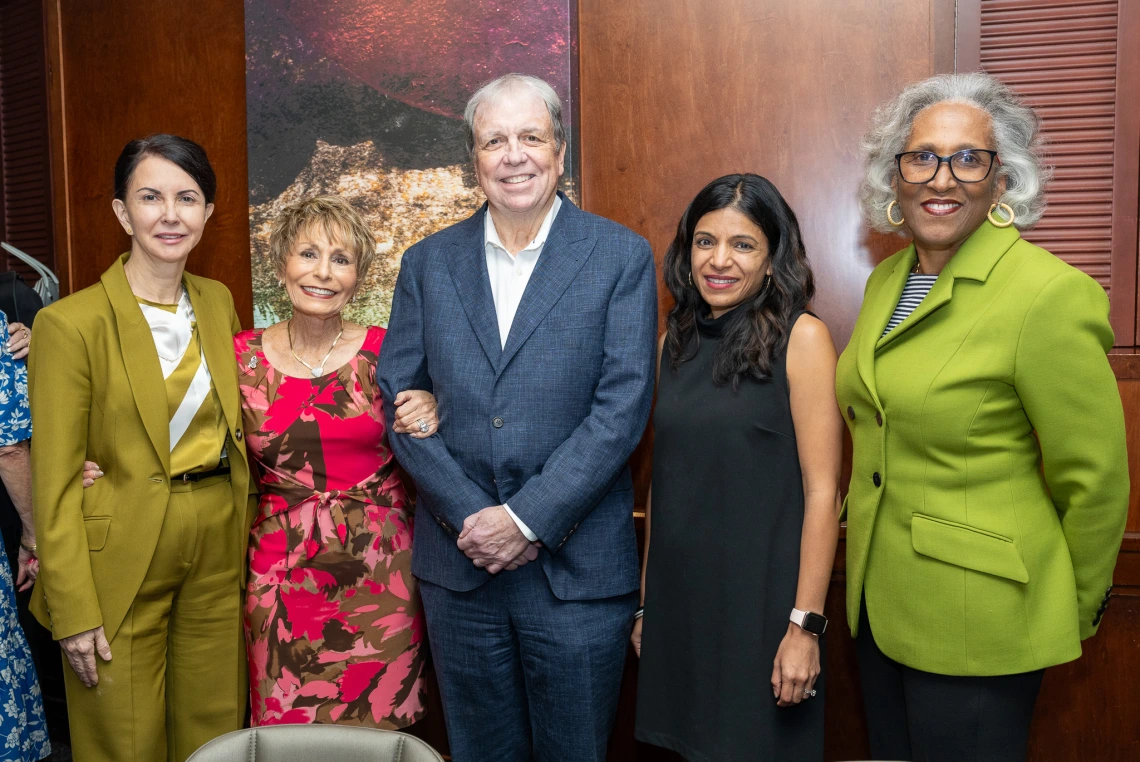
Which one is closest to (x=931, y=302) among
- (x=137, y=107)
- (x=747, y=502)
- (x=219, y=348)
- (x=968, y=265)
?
(x=968, y=265)

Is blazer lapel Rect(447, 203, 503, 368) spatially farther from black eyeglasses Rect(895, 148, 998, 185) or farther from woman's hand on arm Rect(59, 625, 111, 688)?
woman's hand on arm Rect(59, 625, 111, 688)

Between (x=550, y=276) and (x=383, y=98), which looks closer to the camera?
(x=550, y=276)

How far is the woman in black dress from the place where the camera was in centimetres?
185

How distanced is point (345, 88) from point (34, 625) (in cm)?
213

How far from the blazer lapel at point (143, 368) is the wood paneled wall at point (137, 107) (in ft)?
2.75

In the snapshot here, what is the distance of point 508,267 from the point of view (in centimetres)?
202

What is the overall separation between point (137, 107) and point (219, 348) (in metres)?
1.41

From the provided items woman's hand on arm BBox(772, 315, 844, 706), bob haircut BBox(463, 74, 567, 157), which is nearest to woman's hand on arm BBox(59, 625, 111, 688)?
bob haircut BBox(463, 74, 567, 157)

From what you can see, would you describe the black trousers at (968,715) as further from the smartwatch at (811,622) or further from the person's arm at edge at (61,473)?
the person's arm at edge at (61,473)

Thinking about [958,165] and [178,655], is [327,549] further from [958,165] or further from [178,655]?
[958,165]

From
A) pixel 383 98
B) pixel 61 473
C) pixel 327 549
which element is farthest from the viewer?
pixel 383 98

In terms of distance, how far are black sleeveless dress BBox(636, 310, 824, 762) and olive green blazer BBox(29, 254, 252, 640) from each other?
1.15 meters

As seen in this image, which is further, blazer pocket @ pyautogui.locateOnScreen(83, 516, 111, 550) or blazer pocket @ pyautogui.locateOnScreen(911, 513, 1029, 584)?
blazer pocket @ pyautogui.locateOnScreen(83, 516, 111, 550)

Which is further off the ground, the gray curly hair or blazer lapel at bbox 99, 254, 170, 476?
the gray curly hair
